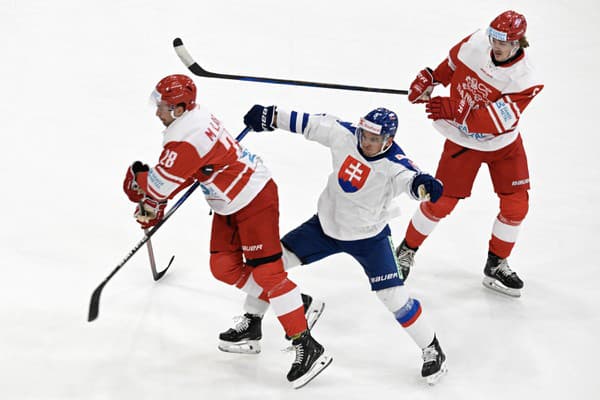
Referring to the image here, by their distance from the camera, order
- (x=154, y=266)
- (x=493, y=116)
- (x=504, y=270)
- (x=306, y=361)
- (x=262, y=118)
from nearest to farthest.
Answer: (x=306, y=361) → (x=262, y=118) → (x=493, y=116) → (x=154, y=266) → (x=504, y=270)

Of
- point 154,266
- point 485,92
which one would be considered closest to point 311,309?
point 154,266

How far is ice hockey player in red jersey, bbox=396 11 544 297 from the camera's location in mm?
3082

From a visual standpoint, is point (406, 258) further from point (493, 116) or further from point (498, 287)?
point (493, 116)

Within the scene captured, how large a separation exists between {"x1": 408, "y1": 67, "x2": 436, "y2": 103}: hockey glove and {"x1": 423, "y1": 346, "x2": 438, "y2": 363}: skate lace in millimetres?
1153

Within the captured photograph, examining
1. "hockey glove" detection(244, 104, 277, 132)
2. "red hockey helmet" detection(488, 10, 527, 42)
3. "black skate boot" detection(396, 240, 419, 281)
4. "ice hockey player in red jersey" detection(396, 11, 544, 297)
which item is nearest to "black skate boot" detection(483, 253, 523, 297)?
"ice hockey player in red jersey" detection(396, 11, 544, 297)

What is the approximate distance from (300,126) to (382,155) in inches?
13.8

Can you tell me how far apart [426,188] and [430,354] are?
701 mm

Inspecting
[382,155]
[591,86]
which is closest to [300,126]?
[382,155]

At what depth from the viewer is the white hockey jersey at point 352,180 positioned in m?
2.70

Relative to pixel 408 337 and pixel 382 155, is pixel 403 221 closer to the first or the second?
pixel 408 337

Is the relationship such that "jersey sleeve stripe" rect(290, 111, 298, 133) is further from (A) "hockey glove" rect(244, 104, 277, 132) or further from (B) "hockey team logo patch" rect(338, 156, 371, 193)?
(B) "hockey team logo patch" rect(338, 156, 371, 193)

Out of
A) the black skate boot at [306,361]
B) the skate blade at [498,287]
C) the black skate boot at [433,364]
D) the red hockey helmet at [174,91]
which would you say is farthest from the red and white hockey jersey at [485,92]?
the red hockey helmet at [174,91]

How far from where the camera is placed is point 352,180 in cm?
274

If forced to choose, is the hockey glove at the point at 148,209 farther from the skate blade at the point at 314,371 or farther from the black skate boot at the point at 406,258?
the black skate boot at the point at 406,258
